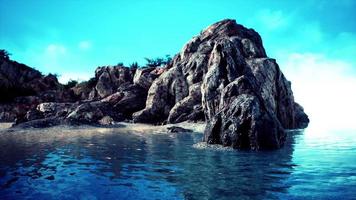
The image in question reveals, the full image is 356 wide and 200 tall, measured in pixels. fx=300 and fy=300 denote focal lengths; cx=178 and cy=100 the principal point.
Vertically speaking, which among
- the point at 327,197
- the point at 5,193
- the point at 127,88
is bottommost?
the point at 5,193

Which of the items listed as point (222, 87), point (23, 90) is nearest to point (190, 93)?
point (222, 87)

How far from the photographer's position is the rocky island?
21.0m

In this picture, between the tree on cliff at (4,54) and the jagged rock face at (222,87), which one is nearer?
the jagged rock face at (222,87)

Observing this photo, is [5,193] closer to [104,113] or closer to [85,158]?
[85,158]

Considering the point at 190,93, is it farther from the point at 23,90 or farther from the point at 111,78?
the point at 23,90

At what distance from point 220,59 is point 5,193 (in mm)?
37082

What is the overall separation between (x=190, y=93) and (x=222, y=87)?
27.9 feet

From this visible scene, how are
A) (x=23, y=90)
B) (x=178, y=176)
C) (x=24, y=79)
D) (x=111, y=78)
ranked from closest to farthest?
(x=178, y=176), (x=23, y=90), (x=111, y=78), (x=24, y=79)

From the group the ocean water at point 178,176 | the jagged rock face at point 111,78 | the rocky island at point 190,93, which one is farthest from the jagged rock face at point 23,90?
the ocean water at point 178,176

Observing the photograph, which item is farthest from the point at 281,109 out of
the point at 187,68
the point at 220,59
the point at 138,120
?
the point at 138,120

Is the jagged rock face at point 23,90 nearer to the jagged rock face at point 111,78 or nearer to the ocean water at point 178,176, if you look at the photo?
the jagged rock face at point 111,78

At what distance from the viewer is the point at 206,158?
1527 centimetres

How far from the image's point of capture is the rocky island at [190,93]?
21.0m

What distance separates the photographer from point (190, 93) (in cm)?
4875
